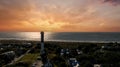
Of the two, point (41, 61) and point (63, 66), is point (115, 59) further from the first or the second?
point (41, 61)

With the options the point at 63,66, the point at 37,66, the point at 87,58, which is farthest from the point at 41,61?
the point at 87,58

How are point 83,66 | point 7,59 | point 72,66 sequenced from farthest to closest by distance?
point 7,59, point 72,66, point 83,66

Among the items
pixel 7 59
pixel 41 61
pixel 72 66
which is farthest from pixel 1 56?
pixel 72 66

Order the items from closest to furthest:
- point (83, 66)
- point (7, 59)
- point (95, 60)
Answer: point (83, 66)
point (95, 60)
point (7, 59)

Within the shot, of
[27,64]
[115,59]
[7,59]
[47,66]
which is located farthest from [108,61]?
[7,59]

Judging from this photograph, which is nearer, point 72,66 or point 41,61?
point 72,66

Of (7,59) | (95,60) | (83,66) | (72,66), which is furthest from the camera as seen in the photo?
(7,59)

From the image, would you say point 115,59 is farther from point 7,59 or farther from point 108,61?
point 7,59

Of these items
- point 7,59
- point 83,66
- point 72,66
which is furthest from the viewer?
point 7,59

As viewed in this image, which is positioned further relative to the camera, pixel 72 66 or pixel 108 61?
pixel 108 61
